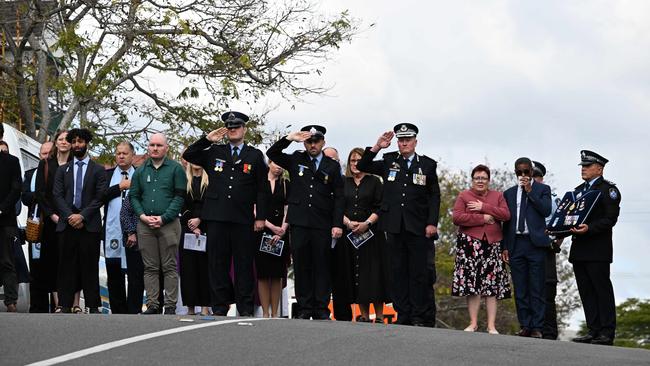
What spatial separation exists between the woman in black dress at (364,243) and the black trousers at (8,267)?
395cm

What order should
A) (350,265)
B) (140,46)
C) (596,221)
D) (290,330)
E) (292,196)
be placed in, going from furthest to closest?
(140,46)
(350,265)
(292,196)
(596,221)
(290,330)

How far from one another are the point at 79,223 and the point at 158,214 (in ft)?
3.02

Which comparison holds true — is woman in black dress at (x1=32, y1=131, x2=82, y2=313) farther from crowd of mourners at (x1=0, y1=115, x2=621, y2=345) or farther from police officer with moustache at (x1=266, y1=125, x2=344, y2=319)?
police officer with moustache at (x1=266, y1=125, x2=344, y2=319)

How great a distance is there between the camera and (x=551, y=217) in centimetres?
1590

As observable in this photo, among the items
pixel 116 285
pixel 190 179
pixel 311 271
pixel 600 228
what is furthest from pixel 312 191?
pixel 600 228

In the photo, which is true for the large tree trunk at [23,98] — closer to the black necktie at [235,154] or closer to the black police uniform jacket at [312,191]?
the black necktie at [235,154]

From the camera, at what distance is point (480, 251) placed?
1627cm

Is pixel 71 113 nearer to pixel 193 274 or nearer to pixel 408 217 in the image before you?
pixel 193 274

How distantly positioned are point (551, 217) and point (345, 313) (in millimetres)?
3300

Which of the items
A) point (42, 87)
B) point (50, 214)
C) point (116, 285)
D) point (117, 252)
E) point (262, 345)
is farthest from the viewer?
point (42, 87)

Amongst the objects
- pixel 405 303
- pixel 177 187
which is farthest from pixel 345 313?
pixel 177 187

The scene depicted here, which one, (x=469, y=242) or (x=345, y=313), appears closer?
(x=469, y=242)

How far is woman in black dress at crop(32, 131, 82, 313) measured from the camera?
1655cm

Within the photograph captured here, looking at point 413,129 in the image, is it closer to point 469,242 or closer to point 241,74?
point 469,242
